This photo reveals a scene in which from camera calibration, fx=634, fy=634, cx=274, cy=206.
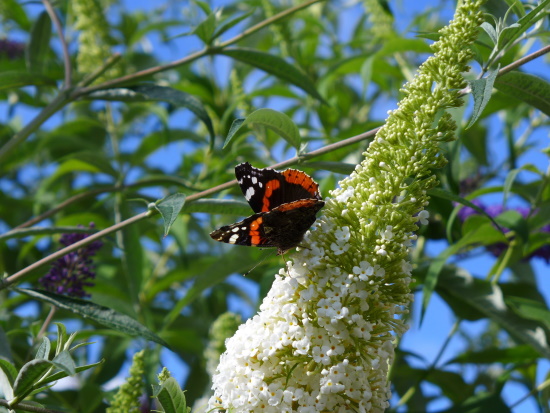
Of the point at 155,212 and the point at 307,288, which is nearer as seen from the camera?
the point at 307,288

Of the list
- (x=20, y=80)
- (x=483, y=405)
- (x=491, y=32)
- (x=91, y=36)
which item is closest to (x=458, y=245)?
(x=483, y=405)

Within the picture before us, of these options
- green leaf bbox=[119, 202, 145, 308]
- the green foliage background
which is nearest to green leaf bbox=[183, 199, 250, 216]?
the green foliage background

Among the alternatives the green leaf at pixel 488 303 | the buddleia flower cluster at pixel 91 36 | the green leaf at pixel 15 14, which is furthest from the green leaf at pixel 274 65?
the green leaf at pixel 15 14

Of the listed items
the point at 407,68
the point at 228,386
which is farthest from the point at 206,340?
the point at 228,386

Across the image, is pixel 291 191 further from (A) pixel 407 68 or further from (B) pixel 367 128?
(A) pixel 407 68

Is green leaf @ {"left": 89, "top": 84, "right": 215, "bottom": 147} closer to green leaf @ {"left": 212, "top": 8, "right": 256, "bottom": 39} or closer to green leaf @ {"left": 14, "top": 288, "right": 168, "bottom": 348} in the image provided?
green leaf @ {"left": 212, "top": 8, "right": 256, "bottom": 39}

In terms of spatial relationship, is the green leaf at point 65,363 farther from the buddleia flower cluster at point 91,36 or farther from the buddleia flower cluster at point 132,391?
the buddleia flower cluster at point 91,36
